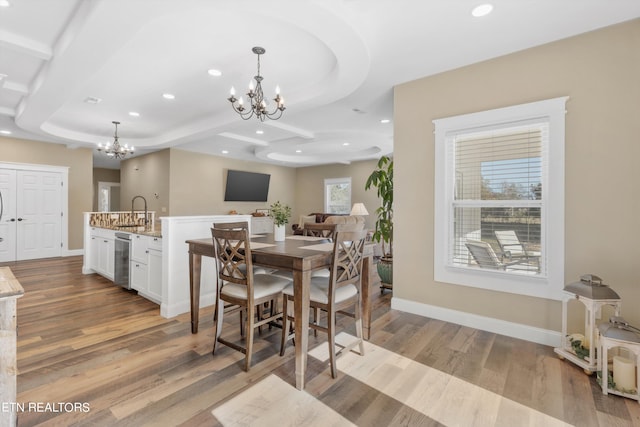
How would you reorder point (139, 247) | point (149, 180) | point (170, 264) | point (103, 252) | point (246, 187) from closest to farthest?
point (170, 264), point (139, 247), point (103, 252), point (149, 180), point (246, 187)

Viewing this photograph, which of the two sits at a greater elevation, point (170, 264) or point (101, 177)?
point (101, 177)

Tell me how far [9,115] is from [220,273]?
5.24 metres

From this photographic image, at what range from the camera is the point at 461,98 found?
3129 mm

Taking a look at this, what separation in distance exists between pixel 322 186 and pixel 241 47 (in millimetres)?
7186

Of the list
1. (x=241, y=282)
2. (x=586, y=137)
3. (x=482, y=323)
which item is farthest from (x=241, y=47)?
(x=482, y=323)

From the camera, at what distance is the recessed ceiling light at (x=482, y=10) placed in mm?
2248

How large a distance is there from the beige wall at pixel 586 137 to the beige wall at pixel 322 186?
5.80 meters

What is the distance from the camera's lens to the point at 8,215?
251 inches

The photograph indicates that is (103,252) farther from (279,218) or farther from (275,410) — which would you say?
(275,410)

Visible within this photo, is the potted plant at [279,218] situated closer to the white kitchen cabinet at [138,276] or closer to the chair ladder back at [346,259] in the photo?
the chair ladder back at [346,259]

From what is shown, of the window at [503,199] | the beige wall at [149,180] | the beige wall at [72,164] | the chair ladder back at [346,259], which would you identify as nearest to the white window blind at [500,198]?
the window at [503,199]

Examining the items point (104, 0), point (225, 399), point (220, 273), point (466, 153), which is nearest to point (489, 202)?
point (466, 153)

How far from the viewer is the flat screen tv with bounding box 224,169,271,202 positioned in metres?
8.76

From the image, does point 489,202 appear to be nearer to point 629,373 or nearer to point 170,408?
point 629,373
